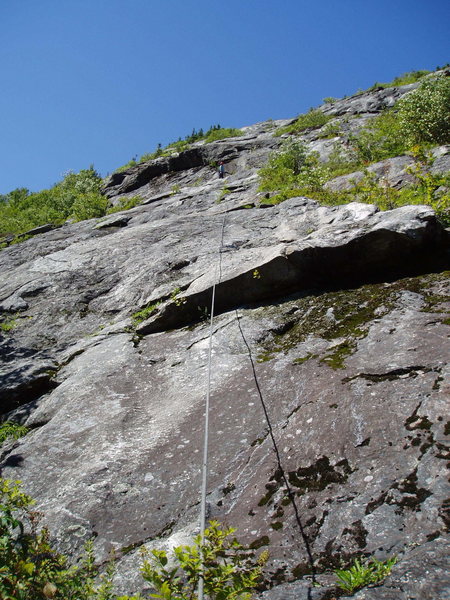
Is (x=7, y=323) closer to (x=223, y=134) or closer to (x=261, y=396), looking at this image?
(x=261, y=396)

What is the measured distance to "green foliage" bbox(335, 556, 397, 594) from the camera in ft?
9.75

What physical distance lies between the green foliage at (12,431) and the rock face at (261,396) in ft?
0.60

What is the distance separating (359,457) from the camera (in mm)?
4156

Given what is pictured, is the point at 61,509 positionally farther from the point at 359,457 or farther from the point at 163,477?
the point at 359,457

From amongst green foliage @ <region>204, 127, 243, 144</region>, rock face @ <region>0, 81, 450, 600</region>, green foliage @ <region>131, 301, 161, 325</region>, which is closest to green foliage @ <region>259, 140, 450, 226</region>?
rock face @ <region>0, 81, 450, 600</region>

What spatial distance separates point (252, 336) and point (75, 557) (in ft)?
13.5

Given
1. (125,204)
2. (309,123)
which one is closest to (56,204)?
(125,204)

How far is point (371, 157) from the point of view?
1784 centimetres

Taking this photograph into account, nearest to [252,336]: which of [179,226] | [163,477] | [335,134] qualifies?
[163,477]

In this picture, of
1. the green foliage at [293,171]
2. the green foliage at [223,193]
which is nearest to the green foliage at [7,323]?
the green foliage at [223,193]

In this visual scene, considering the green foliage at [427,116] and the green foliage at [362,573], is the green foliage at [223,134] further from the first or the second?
the green foliage at [362,573]

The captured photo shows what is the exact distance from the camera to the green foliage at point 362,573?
2.97 m

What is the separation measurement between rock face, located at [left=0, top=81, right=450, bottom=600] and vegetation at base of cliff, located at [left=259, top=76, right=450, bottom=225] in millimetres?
1788

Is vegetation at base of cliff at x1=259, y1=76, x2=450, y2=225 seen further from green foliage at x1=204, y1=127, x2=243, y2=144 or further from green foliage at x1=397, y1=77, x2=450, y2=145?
Result: green foliage at x1=204, y1=127, x2=243, y2=144
